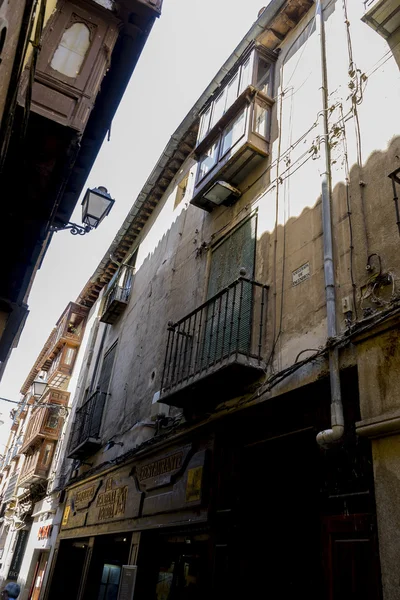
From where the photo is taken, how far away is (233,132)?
941 centimetres

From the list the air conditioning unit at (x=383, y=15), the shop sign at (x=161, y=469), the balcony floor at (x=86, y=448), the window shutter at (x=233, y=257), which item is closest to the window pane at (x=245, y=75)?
the window shutter at (x=233, y=257)

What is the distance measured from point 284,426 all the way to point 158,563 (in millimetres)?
3828

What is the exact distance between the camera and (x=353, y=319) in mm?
5305

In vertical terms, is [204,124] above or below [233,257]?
above

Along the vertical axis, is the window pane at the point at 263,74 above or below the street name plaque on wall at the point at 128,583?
above

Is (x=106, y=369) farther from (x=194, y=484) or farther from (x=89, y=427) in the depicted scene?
(x=194, y=484)

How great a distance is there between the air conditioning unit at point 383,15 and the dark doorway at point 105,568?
10184 millimetres

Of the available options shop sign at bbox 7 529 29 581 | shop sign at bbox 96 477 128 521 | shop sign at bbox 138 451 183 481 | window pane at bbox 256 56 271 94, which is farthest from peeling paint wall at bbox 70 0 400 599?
shop sign at bbox 7 529 29 581

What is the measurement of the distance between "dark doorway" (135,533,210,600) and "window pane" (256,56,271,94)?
873cm

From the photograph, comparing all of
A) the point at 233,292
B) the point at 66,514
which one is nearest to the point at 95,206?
the point at 233,292

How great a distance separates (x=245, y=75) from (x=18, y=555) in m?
20.8

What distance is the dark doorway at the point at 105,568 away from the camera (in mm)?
9773

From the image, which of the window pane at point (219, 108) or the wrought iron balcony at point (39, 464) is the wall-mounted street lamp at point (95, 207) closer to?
the window pane at point (219, 108)

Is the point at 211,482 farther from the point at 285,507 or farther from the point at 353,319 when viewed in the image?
the point at 353,319
